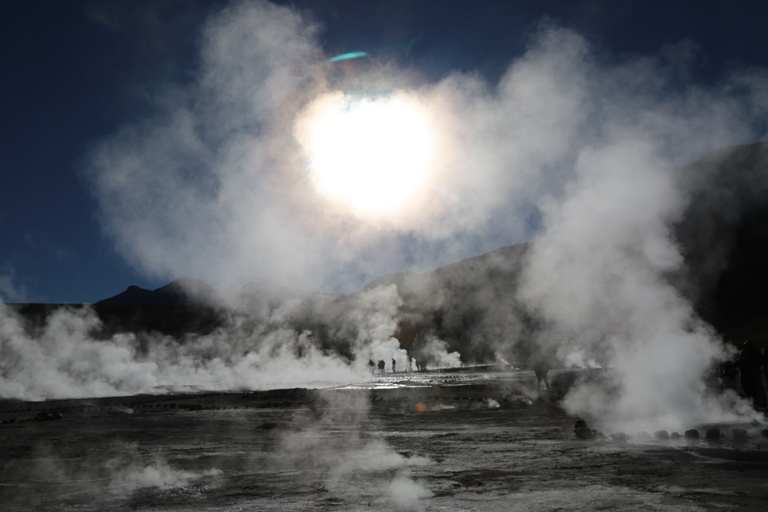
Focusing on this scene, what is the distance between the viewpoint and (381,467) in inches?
498

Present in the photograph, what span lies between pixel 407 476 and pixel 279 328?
301 ft

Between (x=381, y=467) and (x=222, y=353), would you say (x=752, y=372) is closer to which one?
(x=381, y=467)

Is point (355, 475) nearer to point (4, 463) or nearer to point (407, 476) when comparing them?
point (407, 476)

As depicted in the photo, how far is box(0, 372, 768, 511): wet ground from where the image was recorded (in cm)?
925

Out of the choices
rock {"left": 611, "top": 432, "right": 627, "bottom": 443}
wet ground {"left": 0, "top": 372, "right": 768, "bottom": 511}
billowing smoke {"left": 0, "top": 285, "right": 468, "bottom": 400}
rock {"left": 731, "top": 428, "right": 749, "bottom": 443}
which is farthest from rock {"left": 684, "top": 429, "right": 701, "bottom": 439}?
billowing smoke {"left": 0, "top": 285, "right": 468, "bottom": 400}

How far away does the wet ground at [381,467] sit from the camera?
925 centimetres

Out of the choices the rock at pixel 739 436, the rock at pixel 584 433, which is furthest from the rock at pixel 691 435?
the rock at pixel 584 433

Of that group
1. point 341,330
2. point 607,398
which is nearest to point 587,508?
point 607,398

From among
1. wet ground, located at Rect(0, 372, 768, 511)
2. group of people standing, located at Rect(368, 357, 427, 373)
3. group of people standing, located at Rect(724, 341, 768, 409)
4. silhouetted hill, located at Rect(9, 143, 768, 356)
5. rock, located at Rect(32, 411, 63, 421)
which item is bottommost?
wet ground, located at Rect(0, 372, 768, 511)

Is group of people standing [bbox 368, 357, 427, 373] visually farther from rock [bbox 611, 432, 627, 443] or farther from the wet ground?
rock [bbox 611, 432, 627, 443]

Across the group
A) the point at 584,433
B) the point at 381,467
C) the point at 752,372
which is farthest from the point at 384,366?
the point at 381,467

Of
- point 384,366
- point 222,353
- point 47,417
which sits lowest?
point 47,417

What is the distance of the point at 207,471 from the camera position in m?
12.9

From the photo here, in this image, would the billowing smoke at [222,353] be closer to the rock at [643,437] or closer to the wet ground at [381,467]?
the wet ground at [381,467]
